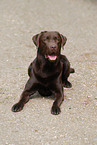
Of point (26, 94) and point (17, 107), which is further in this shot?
point (26, 94)

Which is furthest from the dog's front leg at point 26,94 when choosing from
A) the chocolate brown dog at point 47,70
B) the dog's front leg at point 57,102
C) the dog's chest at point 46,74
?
the dog's front leg at point 57,102

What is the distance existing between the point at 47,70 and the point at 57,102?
0.60 meters

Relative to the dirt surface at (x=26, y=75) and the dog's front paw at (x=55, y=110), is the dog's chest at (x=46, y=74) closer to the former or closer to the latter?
the dirt surface at (x=26, y=75)

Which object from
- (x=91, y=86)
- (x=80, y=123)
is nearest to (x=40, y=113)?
(x=80, y=123)

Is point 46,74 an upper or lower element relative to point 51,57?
lower

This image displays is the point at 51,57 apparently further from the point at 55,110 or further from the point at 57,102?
the point at 55,110

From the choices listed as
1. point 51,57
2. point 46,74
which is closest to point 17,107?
point 46,74

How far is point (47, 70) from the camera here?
208 inches

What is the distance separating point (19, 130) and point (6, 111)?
67cm

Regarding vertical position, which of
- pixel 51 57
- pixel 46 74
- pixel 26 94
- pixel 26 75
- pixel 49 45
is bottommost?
pixel 26 75

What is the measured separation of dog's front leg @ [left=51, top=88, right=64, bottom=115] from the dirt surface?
9cm

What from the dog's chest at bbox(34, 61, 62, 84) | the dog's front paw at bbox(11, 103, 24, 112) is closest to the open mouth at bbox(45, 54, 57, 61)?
the dog's chest at bbox(34, 61, 62, 84)

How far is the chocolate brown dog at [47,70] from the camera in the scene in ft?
16.6

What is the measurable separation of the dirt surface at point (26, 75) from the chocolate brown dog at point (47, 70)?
138mm
